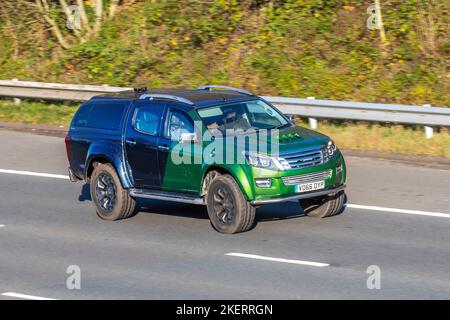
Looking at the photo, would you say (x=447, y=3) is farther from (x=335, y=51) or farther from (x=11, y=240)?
(x=11, y=240)

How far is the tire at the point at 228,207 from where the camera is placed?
38.9 ft

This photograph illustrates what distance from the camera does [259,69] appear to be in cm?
2272

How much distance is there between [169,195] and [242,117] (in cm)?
142

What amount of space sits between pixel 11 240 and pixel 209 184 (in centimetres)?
267

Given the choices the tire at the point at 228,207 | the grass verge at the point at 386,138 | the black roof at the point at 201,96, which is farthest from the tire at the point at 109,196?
the grass verge at the point at 386,138

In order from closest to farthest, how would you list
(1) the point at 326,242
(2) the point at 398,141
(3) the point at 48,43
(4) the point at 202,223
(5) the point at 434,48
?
(1) the point at 326,242, (4) the point at 202,223, (2) the point at 398,141, (5) the point at 434,48, (3) the point at 48,43

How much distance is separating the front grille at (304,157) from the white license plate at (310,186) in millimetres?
229

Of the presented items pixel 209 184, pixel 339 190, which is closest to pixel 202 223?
pixel 209 184

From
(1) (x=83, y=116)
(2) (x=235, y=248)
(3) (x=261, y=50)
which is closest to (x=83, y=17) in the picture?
(3) (x=261, y=50)

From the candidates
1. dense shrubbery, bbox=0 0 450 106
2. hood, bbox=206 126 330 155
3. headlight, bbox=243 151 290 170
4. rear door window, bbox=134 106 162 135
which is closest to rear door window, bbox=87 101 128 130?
rear door window, bbox=134 106 162 135

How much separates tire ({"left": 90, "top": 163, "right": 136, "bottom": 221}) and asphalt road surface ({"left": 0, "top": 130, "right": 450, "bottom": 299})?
163 millimetres

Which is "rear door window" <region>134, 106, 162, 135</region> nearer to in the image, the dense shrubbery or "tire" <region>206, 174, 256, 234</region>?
"tire" <region>206, 174, 256, 234</region>

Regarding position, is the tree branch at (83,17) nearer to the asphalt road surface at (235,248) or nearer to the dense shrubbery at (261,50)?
the dense shrubbery at (261,50)

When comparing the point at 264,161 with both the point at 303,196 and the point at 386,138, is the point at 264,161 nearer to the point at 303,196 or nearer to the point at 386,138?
the point at 303,196
